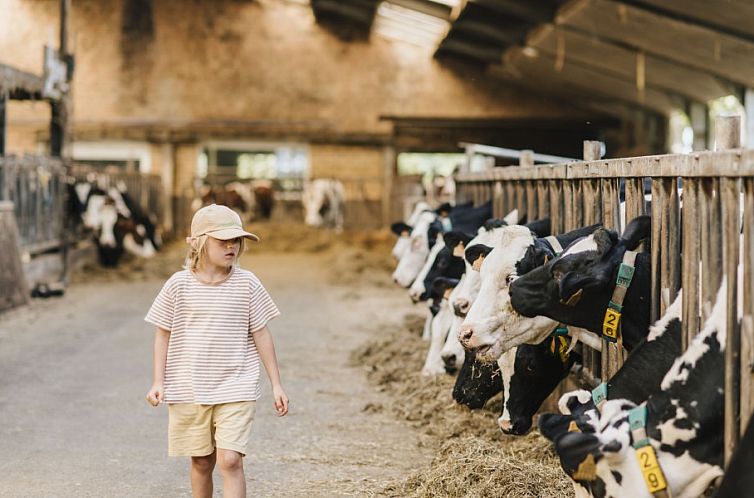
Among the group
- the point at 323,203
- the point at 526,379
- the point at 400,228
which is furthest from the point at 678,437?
the point at 323,203

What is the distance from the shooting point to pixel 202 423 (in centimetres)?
402

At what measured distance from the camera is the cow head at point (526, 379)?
16.9ft

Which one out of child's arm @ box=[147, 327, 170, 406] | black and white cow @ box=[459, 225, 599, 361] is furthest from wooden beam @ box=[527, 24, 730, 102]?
child's arm @ box=[147, 327, 170, 406]

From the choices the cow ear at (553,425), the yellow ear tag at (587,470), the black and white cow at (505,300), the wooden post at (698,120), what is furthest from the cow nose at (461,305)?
the wooden post at (698,120)

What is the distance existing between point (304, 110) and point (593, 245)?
74.3 feet

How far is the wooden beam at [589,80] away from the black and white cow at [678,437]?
1696 cm

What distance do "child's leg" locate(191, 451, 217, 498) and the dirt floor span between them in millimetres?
742

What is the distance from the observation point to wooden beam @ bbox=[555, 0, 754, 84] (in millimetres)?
13695

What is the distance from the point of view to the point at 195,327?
4.07 m

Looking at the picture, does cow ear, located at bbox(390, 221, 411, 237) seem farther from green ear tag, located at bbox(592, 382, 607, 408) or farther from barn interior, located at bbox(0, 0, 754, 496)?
barn interior, located at bbox(0, 0, 754, 496)

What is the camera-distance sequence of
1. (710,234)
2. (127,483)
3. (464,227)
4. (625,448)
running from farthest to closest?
(464,227) → (127,483) → (710,234) → (625,448)

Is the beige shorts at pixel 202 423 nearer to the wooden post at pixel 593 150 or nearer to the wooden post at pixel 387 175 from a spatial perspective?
the wooden post at pixel 593 150

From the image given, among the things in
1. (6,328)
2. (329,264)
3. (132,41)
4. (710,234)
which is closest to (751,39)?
(329,264)

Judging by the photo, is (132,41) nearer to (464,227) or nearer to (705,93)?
(705,93)
